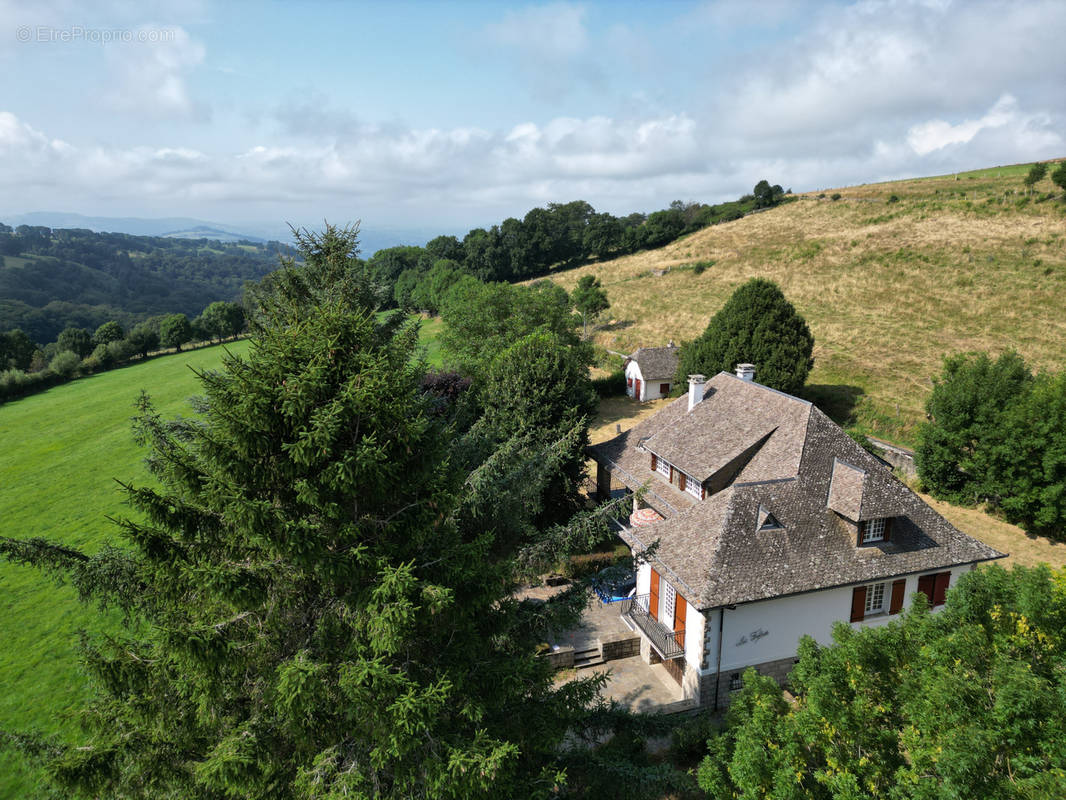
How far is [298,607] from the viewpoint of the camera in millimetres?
8891

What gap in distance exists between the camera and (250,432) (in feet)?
27.0

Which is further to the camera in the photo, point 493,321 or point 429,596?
point 493,321

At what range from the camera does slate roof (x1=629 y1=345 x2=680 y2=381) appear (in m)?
52.2

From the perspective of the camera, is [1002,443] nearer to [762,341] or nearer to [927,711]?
[762,341]

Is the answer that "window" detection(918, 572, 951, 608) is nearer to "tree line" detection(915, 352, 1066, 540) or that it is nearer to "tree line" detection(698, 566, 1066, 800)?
"tree line" detection(698, 566, 1066, 800)

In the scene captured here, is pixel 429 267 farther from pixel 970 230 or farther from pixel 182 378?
pixel 970 230

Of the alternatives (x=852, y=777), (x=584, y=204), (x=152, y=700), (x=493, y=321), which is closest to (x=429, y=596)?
(x=152, y=700)

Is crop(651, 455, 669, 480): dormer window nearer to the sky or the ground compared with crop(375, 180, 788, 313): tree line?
nearer to the ground

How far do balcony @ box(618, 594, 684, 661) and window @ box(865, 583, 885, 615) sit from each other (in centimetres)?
667

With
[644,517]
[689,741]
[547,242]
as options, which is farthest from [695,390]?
[547,242]

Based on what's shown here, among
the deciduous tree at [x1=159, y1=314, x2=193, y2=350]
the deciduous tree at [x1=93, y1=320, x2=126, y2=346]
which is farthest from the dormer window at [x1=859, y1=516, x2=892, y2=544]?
the deciduous tree at [x1=159, y1=314, x2=193, y2=350]

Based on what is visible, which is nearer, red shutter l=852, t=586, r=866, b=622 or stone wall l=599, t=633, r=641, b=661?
red shutter l=852, t=586, r=866, b=622

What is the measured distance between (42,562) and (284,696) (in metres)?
5.08

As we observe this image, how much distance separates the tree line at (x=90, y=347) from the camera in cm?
7375
